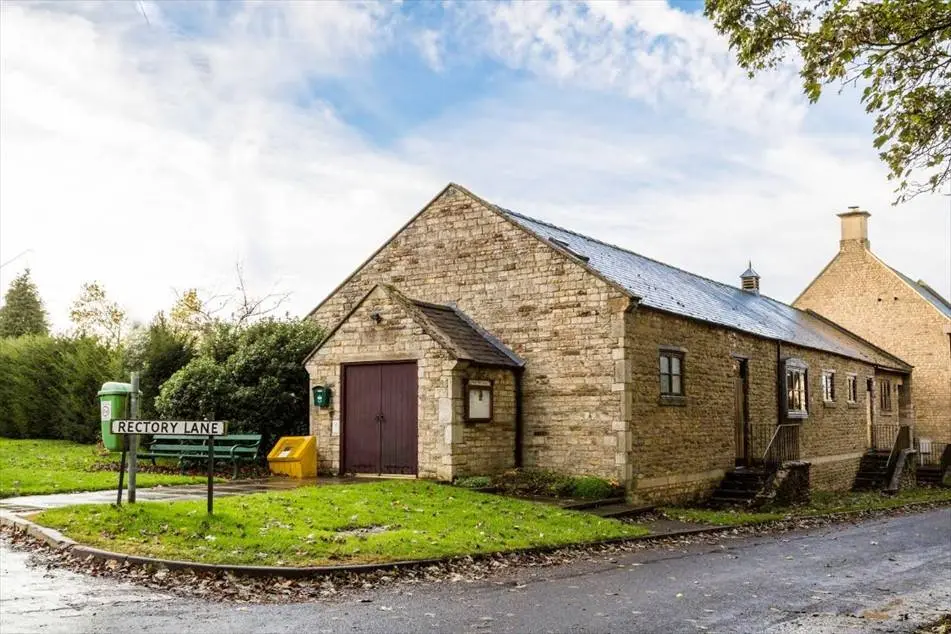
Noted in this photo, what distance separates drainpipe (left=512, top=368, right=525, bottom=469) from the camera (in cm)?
1891

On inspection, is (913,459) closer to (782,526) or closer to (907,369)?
(907,369)

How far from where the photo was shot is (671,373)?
19.9 m

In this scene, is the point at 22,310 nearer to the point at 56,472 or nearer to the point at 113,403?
the point at 56,472

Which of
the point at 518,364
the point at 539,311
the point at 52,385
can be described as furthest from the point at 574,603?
the point at 52,385

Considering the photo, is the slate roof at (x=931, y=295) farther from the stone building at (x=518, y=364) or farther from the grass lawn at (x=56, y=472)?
the grass lawn at (x=56, y=472)

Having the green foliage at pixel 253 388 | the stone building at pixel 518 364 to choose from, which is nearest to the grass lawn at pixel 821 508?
the stone building at pixel 518 364

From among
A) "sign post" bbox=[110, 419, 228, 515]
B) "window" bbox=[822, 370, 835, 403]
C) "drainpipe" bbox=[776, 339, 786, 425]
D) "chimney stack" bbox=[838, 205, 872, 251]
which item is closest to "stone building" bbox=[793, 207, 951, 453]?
"chimney stack" bbox=[838, 205, 872, 251]

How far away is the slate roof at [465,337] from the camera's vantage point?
58.5 feet

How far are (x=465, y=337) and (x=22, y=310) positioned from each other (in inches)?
1768

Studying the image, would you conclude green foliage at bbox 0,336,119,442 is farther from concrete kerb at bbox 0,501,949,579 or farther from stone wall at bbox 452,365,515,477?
concrete kerb at bbox 0,501,949,579

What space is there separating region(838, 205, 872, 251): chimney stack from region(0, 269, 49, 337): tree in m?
46.0

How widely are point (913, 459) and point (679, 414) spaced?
1686cm

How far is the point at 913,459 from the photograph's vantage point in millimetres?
31875

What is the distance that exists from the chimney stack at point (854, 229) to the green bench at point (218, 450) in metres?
31.5
